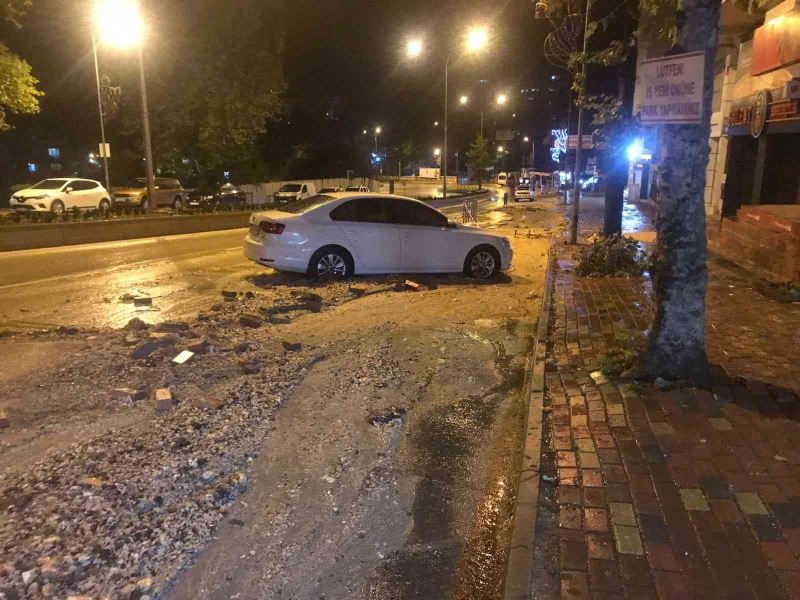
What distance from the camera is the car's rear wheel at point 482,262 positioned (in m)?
11.7

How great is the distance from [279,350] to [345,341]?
78 centimetres

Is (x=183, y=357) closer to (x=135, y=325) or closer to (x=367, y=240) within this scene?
(x=135, y=325)

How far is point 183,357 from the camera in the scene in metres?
6.45

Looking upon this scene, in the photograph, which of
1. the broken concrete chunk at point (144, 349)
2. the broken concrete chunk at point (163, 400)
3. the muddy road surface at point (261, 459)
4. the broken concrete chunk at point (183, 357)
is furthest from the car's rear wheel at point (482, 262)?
the broken concrete chunk at point (163, 400)

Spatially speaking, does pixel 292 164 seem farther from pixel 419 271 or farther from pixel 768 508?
pixel 768 508

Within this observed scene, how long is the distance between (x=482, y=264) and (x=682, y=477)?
7.90 m

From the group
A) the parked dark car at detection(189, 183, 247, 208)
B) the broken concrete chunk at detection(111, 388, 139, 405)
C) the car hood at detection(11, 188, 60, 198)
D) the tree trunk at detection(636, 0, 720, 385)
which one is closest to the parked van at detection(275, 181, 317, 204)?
the parked dark car at detection(189, 183, 247, 208)

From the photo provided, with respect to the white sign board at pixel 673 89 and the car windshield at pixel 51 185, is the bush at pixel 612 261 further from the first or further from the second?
the car windshield at pixel 51 185

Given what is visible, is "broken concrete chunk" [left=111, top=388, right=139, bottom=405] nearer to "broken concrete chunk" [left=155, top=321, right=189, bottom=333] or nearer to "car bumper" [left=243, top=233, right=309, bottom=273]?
"broken concrete chunk" [left=155, top=321, right=189, bottom=333]

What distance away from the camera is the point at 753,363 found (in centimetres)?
588

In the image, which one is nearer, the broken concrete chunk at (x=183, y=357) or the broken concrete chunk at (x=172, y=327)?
the broken concrete chunk at (x=183, y=357)

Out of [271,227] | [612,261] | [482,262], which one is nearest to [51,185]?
[271,227]

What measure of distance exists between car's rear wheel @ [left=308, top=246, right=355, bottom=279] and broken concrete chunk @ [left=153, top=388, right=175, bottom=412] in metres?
5.36

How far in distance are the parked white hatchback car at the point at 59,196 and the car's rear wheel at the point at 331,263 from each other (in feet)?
63.9
